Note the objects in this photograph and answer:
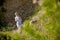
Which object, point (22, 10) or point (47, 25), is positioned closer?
point (47, 25)

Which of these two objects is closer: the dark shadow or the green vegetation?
the green vegetation

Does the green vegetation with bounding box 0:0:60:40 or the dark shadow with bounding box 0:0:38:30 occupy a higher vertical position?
the dark shadow with bounding box 0:0:38:30

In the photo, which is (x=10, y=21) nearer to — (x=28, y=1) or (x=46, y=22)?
(x=28, y=1)

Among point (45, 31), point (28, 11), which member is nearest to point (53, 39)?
point (45, 31)

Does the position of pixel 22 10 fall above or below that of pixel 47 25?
above

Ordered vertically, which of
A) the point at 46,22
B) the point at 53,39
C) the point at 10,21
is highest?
the point at 10,21

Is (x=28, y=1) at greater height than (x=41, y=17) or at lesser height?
greater

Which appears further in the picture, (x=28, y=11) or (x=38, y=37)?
(x=28, y=11)

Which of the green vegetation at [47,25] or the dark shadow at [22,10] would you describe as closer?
the green vegetation at [47,25]

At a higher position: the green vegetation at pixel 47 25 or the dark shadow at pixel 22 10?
the dark shadow at pixel 22 10

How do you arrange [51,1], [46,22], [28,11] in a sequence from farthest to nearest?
[28,11] < [46,22] < [51,1]

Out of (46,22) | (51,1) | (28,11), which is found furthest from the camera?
(28,11)
